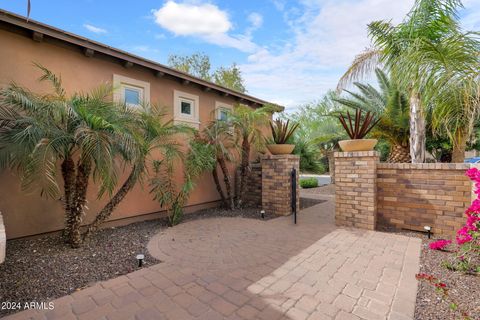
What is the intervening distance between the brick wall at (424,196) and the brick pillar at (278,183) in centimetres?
232

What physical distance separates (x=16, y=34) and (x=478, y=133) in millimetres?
17290

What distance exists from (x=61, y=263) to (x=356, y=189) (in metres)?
5.83

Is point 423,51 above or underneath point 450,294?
above

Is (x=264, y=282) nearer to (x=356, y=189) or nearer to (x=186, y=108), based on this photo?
(x=356, y=189)

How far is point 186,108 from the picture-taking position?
24.1 ft

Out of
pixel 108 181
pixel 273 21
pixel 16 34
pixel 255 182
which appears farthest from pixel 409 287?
pixel 273 21

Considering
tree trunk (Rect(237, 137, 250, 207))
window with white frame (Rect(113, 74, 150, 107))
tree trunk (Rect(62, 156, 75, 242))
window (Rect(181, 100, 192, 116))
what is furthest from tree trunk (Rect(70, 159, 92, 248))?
tree trunk (Rect(237, 137, 250, 207))

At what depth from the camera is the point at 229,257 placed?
12.4 feet

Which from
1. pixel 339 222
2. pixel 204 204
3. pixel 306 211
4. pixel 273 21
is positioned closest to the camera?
pixel 339 222

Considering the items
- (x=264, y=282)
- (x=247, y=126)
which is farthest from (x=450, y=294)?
(x=247, y=126)

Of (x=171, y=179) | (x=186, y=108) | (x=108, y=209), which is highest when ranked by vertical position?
(x=186, y=108)

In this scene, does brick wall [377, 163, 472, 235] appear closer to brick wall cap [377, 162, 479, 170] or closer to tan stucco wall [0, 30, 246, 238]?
brick wall cap [377, 162, 479, 170]

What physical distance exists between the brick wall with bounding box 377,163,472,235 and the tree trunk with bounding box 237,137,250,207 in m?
3.60

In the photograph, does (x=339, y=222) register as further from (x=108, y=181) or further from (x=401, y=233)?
(x=108, y=181)
